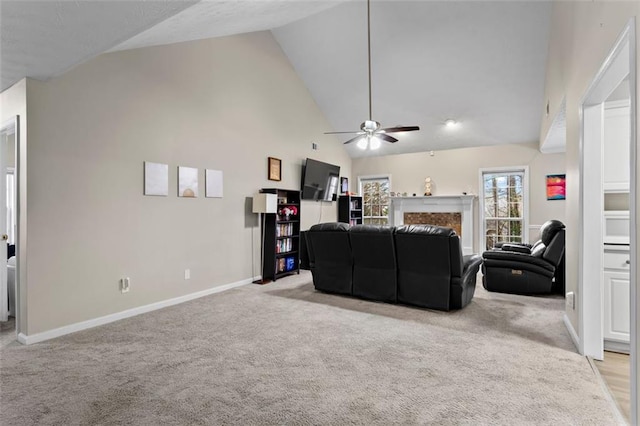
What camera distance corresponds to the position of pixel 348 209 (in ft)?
26.4

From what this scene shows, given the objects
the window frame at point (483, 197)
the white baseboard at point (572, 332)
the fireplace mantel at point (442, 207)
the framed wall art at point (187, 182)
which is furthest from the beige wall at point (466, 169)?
the framed wall art at point (187, 182)

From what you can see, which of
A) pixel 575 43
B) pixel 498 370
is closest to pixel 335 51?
pixel 575 43

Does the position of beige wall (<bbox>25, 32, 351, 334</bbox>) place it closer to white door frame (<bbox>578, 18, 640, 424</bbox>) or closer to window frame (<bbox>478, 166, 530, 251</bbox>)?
white door frame (<bbox>578, 18, 640, 424</bbox>)

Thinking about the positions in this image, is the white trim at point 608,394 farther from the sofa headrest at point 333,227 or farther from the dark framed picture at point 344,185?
the dark framed picture at point 344,185

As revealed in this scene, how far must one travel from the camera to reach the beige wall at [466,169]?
22.3ft

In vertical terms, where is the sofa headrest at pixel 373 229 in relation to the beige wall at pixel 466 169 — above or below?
below

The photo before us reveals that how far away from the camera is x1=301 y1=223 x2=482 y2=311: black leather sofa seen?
3.81 metres

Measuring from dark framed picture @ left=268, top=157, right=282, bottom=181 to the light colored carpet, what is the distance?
283 centimetres

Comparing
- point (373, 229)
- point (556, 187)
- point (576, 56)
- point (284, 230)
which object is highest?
point (576, 56)

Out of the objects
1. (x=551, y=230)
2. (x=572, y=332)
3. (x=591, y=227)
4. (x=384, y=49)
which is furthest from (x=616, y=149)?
(x=384, y=49)

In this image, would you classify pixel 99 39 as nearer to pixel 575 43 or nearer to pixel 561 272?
pixel 575 43

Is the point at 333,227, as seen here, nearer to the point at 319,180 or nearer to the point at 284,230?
the point at 284,230

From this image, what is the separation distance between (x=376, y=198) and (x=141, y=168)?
5929mm

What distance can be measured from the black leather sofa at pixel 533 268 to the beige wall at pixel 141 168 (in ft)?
12.1
